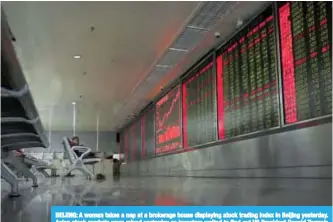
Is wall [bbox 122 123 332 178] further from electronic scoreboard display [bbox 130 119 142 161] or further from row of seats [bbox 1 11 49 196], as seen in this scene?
electronic scoreboard display [bbox 130 119 142 161]

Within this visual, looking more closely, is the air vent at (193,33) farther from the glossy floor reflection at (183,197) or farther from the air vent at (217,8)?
the glossy floor reflection at (183,197)

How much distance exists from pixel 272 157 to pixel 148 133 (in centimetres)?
702

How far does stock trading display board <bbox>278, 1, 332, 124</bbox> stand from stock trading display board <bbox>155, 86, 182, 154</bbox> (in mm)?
4002

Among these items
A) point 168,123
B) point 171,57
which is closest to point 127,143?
point 168,123

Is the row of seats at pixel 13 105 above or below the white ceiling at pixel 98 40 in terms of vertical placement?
below

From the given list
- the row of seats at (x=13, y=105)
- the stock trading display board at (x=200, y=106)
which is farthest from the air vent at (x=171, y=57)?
the row of seats at (x=13, y=105)

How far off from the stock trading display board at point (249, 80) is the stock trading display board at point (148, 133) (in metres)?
4.83

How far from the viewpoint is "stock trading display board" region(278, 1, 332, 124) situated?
10.6ft

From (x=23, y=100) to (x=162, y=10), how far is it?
2.79 metres

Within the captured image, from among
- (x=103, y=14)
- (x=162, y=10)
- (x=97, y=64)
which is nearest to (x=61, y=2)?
(x=103, y=14)

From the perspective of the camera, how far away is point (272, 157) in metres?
4.11

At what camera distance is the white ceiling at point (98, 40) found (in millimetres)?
4309

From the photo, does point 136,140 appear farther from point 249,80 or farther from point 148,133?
point 249,80

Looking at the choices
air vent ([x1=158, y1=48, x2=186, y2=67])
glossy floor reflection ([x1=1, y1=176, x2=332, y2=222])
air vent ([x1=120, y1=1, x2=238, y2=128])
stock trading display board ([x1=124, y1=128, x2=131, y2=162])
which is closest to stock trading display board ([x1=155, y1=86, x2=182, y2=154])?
air vent ([x1=120, y1=1, x2=238, y2=128])
